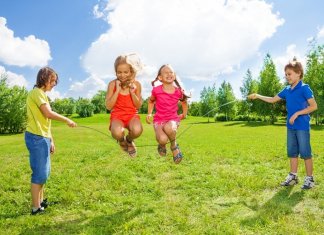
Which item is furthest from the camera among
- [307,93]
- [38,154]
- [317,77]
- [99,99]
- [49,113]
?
[99,99]

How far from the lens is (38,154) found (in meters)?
7.19

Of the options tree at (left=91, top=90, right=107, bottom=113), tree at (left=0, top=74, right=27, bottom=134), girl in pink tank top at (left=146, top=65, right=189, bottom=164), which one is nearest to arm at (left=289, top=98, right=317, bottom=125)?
girl in pink tank top at (left=146, top=65, right=189, bottom=164)

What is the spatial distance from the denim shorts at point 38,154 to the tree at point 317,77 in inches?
1750

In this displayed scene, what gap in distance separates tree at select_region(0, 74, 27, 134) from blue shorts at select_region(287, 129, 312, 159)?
52231 mm

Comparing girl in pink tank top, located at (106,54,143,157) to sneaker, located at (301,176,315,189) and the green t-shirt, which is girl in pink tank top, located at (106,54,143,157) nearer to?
the green t-shirt

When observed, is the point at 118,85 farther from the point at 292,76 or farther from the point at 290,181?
the point at 290,181

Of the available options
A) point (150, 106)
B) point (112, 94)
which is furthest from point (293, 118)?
point (112, 94)

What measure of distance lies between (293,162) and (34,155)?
20.9ft

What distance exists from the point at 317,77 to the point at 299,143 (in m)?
44.4

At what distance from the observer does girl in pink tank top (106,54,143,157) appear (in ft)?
23.0

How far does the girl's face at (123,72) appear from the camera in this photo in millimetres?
6973

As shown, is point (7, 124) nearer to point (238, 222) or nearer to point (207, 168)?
point (207, 168)

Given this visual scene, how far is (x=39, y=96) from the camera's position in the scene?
7078 millimetres

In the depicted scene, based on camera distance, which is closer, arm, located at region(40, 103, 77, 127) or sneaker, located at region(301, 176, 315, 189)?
arm, located at region(40, 103, 77, 127)
